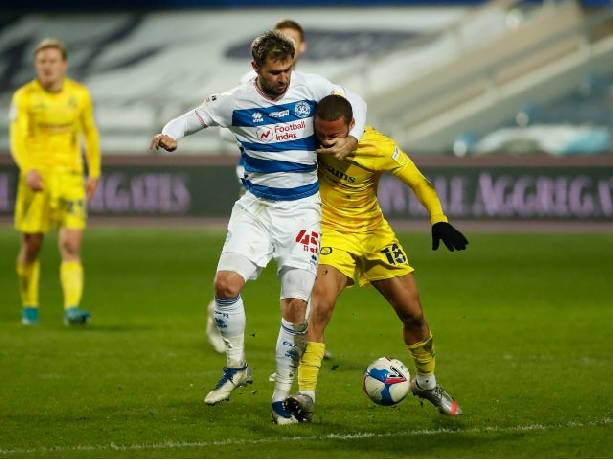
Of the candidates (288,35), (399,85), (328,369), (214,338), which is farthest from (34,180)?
(399,85)

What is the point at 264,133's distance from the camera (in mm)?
7902

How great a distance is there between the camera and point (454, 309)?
1412 cm

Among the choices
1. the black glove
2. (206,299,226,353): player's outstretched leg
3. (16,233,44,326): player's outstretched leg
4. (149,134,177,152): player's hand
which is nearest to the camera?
(149,134,177,152): player's hand

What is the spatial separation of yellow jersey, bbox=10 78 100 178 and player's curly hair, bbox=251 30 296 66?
531 cm

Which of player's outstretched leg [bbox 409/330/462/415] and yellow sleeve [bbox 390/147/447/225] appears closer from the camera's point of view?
yellow sleeve [bbox 390/147/447/225]

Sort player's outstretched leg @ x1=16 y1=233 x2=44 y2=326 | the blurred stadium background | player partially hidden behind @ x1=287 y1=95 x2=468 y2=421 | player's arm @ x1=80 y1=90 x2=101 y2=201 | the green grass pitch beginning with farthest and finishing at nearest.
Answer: the blurred stadium background → player's outstretched leg @ x1=16 y1=233 x2=44 y2=326 → player's arm @ x1=80 y1=90 x2=101 y2=201 → player partially hidden behind @ x1=287 y1=95 x2=468 y2=421 → the green grass pitch

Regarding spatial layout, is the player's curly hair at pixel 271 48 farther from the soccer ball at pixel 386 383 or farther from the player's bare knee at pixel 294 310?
the soccer ball at pixel 386 383

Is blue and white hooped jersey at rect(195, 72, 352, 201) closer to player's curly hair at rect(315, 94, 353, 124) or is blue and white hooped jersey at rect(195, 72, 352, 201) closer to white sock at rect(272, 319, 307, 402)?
player's curly hair at rect(315, 94, 353, 124)

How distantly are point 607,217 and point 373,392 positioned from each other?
14.7 metres

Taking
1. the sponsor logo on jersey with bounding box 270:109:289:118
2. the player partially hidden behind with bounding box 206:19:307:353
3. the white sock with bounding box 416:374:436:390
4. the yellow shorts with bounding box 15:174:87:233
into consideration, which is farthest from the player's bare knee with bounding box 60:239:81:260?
the sponsor logo on jersey with bounding box 270:109:289:118

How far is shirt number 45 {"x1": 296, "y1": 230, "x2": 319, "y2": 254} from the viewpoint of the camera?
7.96 metres

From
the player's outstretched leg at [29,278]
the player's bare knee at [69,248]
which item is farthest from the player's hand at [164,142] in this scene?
the player's outstretched leg at [29,278]

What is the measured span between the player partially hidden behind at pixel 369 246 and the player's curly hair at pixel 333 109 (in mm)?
43

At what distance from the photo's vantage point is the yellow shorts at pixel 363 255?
8.34 metres
